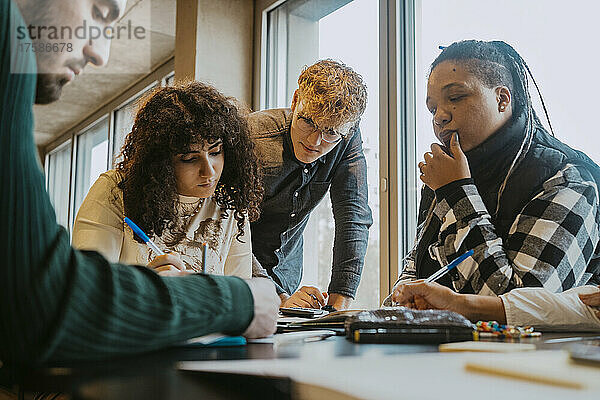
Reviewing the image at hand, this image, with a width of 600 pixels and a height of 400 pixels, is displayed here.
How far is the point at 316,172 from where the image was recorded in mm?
1997

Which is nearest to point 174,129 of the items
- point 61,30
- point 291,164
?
point 291,164

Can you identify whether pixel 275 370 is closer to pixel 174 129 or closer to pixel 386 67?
pixel 174 129

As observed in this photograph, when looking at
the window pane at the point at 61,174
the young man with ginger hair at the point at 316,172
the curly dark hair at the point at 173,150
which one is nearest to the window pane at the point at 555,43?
the young man with ginger hair at the point at 316,172

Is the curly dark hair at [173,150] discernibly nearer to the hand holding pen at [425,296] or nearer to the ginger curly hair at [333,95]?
the ginger curly hair at [333,95]

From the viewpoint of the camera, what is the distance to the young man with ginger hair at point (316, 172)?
182 cm

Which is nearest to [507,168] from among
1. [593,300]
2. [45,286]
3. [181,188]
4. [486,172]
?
[486,172]

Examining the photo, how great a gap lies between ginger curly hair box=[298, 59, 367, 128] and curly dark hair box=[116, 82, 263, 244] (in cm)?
34

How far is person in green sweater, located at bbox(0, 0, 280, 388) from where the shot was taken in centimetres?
48

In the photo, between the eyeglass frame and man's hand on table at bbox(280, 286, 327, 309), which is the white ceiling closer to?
the eyeglass frame

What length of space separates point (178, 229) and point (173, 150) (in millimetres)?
179

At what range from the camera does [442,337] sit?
2.27 feet

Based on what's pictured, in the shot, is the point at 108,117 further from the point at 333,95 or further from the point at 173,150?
the point at 173,150

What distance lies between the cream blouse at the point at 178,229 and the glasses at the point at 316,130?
42cm

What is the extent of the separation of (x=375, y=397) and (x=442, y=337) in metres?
0.35
